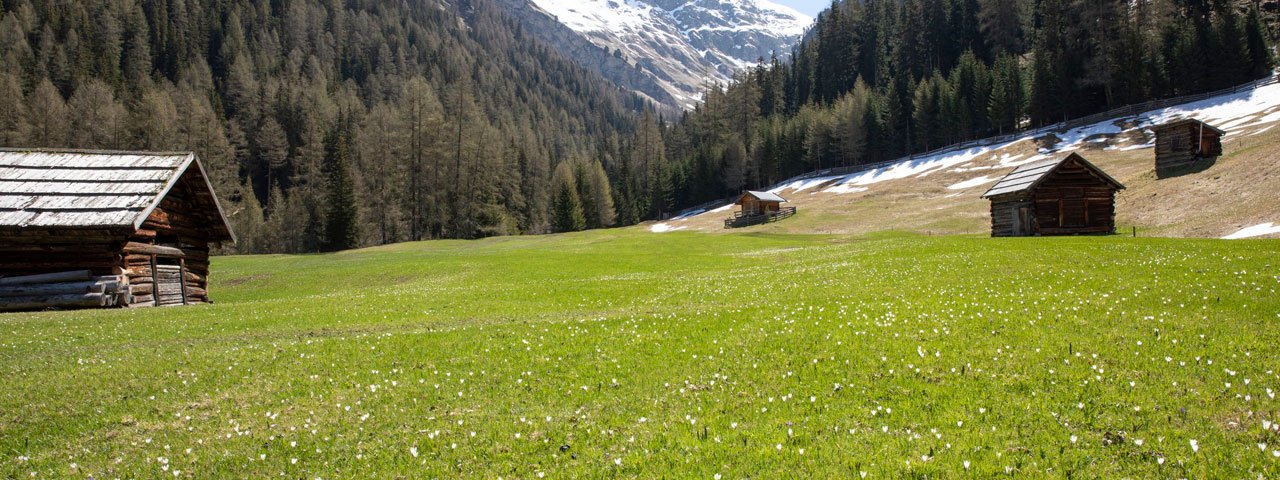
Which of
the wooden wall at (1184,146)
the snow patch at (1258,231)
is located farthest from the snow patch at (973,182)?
the snow patch at (1258,231)

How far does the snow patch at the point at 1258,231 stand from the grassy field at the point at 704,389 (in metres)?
26.2

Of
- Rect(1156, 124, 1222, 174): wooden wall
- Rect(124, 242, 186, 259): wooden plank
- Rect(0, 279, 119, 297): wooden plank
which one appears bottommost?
Rect(0, 279, 119, 297): wooden plank

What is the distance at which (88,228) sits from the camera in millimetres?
22234

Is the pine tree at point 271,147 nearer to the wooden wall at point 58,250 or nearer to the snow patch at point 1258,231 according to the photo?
the wooden wall at point 58,250

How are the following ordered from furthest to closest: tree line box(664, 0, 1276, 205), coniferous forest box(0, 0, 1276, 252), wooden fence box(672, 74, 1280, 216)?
tree line box(664, 0, 1276, 205)
wooden fence box(672, 74, 1280, 216)
coniferous forest box(0, 0, 1276, 252)

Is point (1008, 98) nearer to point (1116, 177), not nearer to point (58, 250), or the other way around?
point (1116, 177)

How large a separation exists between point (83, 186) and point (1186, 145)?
301ft

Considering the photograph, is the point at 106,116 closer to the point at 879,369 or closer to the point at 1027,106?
the point at 879,369

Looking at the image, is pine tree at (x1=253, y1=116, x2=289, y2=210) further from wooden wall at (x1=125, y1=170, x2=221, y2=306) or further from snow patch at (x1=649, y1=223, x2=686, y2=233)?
wooden wall at (x1=125, y1=170, x2=221, y2=306)

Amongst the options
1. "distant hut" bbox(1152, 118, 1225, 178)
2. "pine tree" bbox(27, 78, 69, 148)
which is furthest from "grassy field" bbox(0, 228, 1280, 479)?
"pine tree" bbox(27, 78, 69, 148)

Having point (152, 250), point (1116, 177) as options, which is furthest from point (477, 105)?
point (1116, 177)

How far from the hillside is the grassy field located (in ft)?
126

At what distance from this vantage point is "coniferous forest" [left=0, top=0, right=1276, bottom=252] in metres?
91.4

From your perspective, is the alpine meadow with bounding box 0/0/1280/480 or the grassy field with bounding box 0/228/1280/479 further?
the alpine meadow with bounding box 0/0/1280/480
